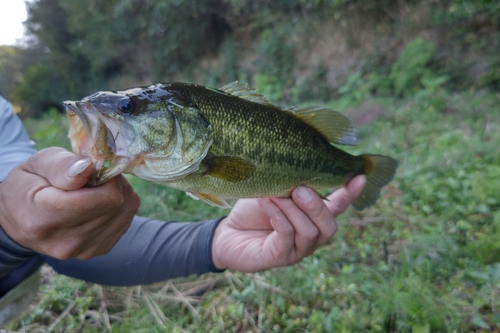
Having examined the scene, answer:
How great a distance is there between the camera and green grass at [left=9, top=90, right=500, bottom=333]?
1.93 meters

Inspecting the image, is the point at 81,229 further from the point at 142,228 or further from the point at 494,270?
the point at 494,270

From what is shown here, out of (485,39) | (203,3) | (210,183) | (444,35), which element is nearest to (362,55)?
(444,35)

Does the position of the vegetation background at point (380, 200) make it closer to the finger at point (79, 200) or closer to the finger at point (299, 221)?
the finger at point (299, 221)

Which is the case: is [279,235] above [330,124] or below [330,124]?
below

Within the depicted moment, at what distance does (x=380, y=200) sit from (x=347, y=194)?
1733 millimetres

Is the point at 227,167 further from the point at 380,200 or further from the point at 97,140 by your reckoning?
the point at 380,200

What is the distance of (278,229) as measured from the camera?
1763 millimetres

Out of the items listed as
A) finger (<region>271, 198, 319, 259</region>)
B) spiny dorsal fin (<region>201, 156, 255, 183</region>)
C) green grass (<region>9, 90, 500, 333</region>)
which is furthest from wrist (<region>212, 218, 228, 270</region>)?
spiny dorsal fin (<region>201, 156, 255, 183</region>)

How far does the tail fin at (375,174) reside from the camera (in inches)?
76.7

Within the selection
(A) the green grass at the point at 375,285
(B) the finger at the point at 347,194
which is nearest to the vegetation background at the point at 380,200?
(A) the green grass at the point at 375,285

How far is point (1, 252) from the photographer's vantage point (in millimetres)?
1411

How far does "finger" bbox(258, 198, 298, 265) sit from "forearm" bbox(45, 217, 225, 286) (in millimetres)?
547

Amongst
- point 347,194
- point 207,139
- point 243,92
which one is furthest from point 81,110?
point 347,194

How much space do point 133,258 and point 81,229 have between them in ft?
3.49
